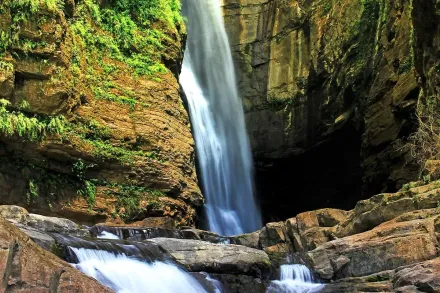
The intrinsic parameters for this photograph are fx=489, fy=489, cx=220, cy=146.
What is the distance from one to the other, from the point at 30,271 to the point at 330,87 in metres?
22.2

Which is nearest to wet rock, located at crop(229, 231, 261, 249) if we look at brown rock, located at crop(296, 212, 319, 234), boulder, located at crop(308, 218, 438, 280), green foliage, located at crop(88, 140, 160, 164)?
brown rock, located at crop(296, 212, 319, 234)

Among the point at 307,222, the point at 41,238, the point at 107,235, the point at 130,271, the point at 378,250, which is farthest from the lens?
the point at 307,222

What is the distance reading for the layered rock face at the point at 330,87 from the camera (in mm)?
20297

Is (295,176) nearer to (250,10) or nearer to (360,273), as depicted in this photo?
(250,10)

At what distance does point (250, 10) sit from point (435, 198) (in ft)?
72.7

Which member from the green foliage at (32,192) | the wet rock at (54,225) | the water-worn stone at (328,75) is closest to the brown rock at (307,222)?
the water-worn stone at (328,75)

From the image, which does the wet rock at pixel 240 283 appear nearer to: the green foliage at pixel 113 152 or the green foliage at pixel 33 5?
the green foliage at pixel 113 152

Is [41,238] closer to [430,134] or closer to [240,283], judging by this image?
[240,283]

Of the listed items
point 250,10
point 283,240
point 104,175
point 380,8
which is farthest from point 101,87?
point 250,10

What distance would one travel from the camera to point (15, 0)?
15.0 metres

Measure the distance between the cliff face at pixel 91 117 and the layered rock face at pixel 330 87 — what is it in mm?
8500

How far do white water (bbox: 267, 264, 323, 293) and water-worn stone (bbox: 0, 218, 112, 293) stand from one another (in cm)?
619

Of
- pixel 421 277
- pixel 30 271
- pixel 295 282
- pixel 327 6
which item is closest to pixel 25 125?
pixel 295 282

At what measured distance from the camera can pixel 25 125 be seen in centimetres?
1417
